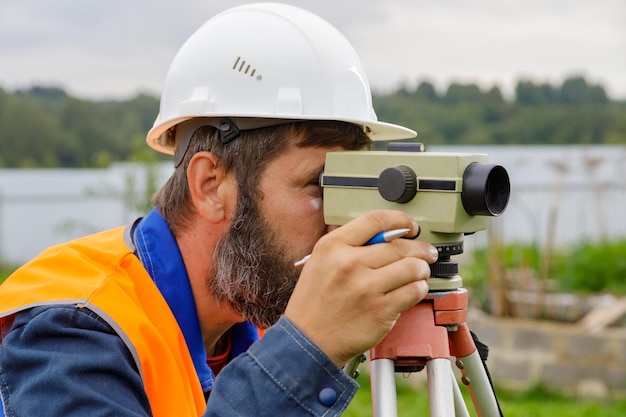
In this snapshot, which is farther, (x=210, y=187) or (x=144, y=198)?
(x=144, y=198)

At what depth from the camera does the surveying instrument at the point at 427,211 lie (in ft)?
5.36

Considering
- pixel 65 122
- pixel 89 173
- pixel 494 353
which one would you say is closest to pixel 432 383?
pixel 494 353

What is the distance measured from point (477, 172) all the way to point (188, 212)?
89cm

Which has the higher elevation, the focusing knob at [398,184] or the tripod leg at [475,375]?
the focusing knob at [398,184]

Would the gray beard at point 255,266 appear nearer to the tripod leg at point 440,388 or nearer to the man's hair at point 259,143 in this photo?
the man's hair at point 259,143

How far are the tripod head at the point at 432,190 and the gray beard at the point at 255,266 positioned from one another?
333mm

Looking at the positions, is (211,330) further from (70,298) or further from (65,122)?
(65,122)

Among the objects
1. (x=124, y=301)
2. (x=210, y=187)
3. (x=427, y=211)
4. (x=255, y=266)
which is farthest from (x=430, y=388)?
(x=210, y=187)

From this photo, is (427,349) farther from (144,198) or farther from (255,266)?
(144,198)

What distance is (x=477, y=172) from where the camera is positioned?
1.63 metres

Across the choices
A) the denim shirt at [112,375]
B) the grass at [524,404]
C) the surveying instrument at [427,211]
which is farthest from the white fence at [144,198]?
the denim shirt at [112,375]

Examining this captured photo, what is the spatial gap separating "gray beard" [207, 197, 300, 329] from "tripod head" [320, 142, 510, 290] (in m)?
0.33

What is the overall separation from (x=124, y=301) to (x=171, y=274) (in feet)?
0.81

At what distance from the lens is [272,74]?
7.06 ft
